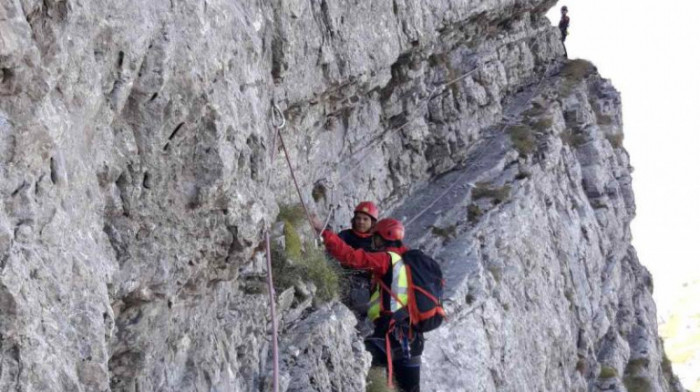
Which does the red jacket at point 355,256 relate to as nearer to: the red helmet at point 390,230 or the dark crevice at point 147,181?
the red helmet at point 390,230

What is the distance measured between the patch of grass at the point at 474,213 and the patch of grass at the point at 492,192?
52 centimetres

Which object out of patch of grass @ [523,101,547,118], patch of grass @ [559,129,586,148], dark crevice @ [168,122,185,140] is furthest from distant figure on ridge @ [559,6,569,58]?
dark crevice @ [168,122,185,140]

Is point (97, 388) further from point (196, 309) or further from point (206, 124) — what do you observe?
point (206, 124)

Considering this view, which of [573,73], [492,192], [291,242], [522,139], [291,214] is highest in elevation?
[573,73]

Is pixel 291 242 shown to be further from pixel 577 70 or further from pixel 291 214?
pixel 577 70

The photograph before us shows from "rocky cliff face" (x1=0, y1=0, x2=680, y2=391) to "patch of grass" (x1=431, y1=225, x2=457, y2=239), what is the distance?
6 centimetres

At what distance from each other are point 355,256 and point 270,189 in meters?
2.34

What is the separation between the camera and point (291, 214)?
12609 mm

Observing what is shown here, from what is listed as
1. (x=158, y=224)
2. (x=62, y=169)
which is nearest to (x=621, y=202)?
(x=158, y=224)

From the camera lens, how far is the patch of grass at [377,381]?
38.0ft

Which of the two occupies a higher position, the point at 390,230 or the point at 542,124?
the point at 542,124

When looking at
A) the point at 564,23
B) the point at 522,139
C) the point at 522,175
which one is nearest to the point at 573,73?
the point at 564,23

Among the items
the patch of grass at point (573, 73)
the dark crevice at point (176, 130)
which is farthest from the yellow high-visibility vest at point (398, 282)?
the patch of grass at point (573, 73)

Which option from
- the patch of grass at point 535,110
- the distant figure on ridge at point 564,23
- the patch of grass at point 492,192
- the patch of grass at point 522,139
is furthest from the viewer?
the distant figure on ridge at point 564,23
